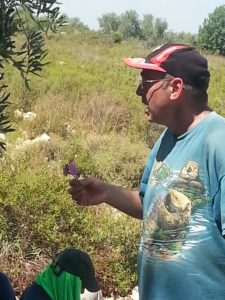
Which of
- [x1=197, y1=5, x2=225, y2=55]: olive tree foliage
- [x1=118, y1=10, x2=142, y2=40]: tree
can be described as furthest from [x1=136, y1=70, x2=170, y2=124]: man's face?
[x1=118, y1=10, x2=142, y2=40]: tree

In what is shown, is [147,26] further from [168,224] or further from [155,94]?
[168,224]

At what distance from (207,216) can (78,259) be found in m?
0.76

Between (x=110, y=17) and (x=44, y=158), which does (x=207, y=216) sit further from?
(x=110, y=17)

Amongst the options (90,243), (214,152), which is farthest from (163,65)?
→ (90,243)

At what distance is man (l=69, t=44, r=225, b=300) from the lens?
1.86m

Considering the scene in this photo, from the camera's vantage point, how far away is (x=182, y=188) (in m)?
1.92

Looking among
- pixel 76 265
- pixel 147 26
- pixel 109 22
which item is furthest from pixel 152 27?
pixel 76 265

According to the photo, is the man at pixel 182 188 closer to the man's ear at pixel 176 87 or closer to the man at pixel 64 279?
the man's ear at pixel 176 87

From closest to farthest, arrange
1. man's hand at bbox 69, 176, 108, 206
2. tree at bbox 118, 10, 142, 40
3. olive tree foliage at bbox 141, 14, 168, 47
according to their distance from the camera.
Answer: man's hand at bbox 69, 176, 108, 206 < olive tree foliage at bbox 141, 14, 168, 47 < tree at bbox 118, 10, 142, 40

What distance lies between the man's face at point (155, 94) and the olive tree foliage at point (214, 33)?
3984 centimetres

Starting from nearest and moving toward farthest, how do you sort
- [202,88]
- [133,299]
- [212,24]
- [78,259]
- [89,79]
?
[202,88] → [78,259] → [133,299] → [89,79] → [212,24]

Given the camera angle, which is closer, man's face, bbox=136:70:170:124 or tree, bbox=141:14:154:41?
man's face, bbox=136:70:170:124

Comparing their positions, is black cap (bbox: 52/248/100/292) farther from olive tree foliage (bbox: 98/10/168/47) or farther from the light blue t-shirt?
olive tree foliage (bbox: 98/10/168/47)

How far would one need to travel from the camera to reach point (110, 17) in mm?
55344
